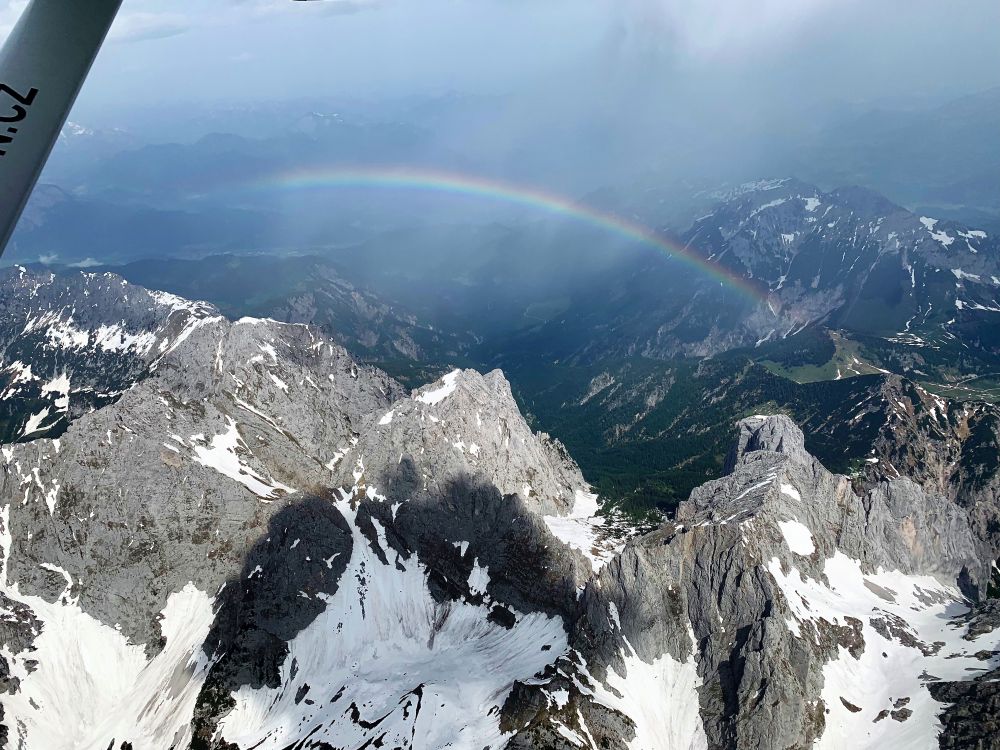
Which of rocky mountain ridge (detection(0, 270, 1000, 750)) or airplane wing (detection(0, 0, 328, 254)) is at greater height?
airplane wing (detection(0, 0, 328, 254))

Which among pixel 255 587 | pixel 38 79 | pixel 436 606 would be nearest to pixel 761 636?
pixel 436 606

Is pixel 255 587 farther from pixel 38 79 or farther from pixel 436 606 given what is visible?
pixel 38 79

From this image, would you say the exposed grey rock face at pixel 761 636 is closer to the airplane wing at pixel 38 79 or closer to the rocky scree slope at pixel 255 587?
the rocky scree slope at pixel 255 587

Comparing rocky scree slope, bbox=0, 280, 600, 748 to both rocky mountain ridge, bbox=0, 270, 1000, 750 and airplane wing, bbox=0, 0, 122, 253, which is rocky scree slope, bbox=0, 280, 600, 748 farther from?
airplane wing, bbox=0, 0, 122, 253

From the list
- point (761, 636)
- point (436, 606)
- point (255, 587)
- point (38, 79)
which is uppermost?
point (38, 79)

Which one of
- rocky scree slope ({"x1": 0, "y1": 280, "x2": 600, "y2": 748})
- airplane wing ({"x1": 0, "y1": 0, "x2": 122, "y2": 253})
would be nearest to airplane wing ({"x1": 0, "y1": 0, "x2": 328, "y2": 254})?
airplane wing ({"x1": 0, "y1": 0, "x2": 122, "y2": 253})

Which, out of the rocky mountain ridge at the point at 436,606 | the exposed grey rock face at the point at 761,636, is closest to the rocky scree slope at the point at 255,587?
the rocky mountain ridge at the point at 436,606

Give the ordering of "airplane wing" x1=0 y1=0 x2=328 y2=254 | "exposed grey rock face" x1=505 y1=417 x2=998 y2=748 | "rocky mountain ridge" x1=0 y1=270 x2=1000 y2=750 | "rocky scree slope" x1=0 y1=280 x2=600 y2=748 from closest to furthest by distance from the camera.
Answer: "airplane wing" x1=0 y1=0 x2=328 y2=254 → "exposed grey rock face" x1=505 y1=417 x2=998 y2=748 → "rocky mountain ridge" x1=0 y1=270 x2=1000 y2=750 → "rocky scree slope" x1=0 y1=280 x2=600 y2=748

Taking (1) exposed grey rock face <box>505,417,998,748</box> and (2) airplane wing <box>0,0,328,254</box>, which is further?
(1) exposed grey rock face <box>505,417,998,748</box>
